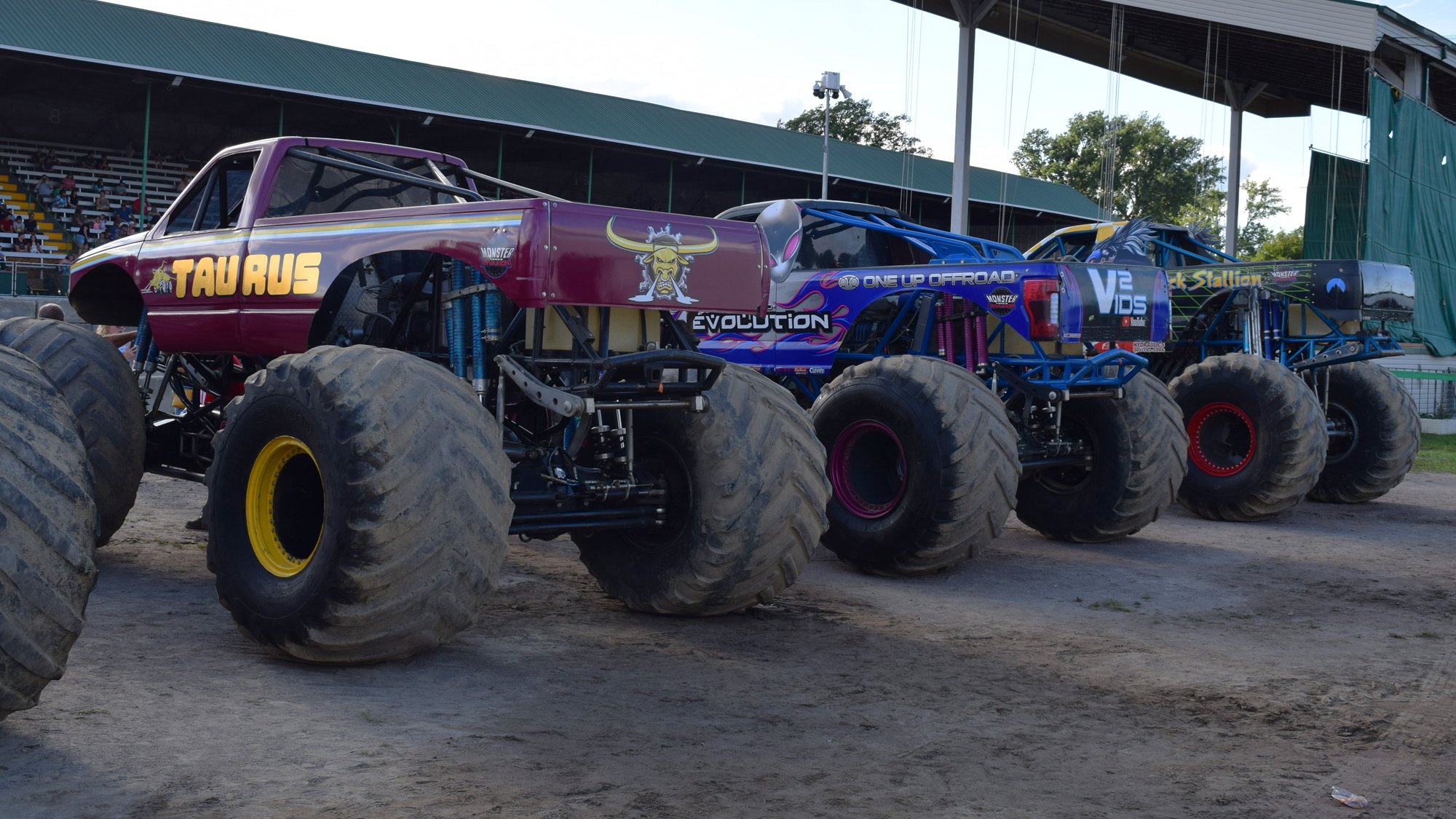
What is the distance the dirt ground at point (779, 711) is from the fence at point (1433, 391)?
17.6 meters

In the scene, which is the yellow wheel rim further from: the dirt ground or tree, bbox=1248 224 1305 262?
tree, bbox=1248 224 1305 262

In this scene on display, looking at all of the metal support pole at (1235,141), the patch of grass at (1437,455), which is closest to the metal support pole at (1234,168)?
the metal support pole at (1235,141)

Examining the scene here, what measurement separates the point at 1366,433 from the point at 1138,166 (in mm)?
61287

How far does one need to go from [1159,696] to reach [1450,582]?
164 inches

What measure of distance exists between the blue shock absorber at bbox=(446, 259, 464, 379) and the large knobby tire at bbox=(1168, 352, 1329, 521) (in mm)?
7370

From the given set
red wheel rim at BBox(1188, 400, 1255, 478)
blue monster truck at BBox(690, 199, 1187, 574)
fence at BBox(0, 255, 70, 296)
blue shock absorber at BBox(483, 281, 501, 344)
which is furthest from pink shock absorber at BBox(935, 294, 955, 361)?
fence at BBox(0, 255, 70, 296)

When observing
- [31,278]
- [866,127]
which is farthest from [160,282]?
[866,127]

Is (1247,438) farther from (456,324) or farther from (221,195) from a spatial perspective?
(221,195)

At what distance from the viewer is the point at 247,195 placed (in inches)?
259

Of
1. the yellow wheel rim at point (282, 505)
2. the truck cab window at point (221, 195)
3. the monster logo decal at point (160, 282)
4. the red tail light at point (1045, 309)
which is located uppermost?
the truck cab window at point (221, 195)

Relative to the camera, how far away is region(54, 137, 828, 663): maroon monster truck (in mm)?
4660

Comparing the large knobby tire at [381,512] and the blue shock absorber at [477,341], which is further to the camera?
the blue shock absorber at [477,341]

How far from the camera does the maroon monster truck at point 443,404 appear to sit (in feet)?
15.3

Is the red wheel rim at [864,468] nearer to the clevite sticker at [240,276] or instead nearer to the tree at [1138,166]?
the clevite sticker at [240,276]
